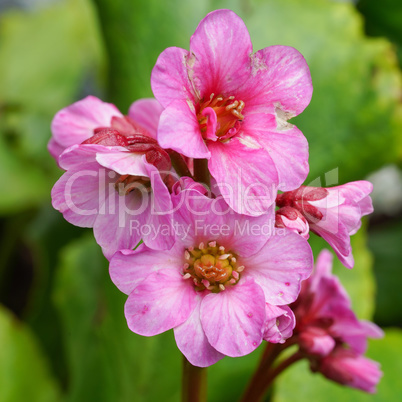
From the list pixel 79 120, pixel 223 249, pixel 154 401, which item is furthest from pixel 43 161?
pixel 223 249

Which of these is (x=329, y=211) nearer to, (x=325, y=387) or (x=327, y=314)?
(x=327, y=314)

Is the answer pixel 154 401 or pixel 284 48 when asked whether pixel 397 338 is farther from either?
Result: pixel 284 48

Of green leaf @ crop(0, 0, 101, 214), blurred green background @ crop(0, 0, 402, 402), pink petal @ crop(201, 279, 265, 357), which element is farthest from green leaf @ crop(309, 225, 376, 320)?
green leaf @ crop(0, 0, 101, 214)

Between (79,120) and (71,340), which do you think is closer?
(79,120)

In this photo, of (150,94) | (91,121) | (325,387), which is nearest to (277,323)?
(91,121)

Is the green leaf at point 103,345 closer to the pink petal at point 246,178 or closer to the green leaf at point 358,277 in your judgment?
the green leaf at point 358,277

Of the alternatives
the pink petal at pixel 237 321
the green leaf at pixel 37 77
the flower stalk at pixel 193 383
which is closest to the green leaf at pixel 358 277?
the flower stalk at pixel 193 383

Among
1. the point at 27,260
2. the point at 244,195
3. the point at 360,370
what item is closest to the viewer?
the point at 244,195
